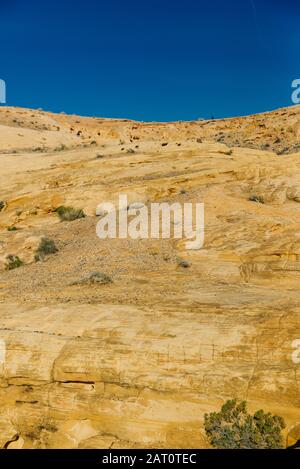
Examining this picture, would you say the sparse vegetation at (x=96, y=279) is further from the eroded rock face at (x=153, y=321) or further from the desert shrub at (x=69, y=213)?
the desert shrub at (x=69, y=213)

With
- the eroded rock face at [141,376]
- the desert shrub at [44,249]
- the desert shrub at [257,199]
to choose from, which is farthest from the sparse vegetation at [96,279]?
the desert shrub at [257,199]

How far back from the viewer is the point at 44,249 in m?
16.3

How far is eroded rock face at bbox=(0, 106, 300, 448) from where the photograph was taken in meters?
6.86

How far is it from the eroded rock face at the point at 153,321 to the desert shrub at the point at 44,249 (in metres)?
0.36

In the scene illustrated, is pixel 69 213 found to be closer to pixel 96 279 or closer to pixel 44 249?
pixel 44 249

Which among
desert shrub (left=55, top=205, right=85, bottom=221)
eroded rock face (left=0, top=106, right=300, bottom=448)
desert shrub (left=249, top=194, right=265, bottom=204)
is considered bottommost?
eroded rock face (left=0, top=106, right=300, bottom=448)

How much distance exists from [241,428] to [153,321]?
258 cm

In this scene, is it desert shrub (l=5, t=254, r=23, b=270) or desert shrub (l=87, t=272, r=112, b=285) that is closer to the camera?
desert shrub (l=87, t=272, r=112, b=285)

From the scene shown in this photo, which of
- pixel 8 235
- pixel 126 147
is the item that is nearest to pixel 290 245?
pixel 8 235

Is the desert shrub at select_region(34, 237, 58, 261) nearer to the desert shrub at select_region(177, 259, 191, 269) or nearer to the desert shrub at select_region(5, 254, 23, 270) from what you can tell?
the desert shrub at select_region(5, 254, 23, 270)

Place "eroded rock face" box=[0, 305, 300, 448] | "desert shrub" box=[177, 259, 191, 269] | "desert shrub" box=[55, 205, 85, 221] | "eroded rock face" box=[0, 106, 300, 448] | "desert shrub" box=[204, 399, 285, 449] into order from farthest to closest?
"desert shrub" box=[55, 205, 85, 221], "desert shrub" box=[177, 259, 191, 269], "eroded rock face" box=[0, 106, 300, 448], "eroded rock face" box=[0, 305, 300, 448], "desert shrub" box=[204, 399, 285, 449]

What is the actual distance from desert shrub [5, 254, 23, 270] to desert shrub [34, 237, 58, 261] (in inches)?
28.2

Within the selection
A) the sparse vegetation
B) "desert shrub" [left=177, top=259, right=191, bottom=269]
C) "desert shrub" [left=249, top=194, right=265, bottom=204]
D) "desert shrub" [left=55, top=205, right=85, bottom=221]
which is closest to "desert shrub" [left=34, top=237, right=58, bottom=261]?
"desert shrub" [left=55, top=205, right=85, bottom=221]
